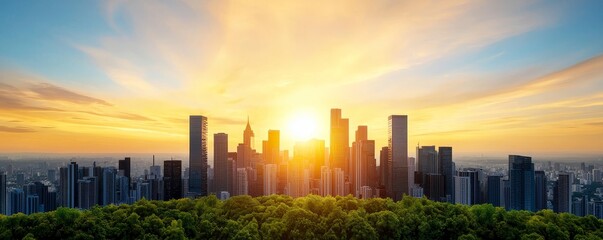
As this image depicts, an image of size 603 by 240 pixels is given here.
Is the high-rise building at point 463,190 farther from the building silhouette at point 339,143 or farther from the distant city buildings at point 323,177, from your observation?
the building silhouette at point 339,143

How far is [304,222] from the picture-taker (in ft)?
77.0

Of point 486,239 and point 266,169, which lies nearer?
point 486,239

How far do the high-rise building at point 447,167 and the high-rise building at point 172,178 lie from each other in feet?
163

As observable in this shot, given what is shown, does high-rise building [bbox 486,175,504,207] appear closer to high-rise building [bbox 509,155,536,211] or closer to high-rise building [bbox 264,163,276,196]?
high-rise building [bbox 509,155,536,211]

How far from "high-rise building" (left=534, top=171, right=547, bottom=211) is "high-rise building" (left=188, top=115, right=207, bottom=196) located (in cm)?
5856

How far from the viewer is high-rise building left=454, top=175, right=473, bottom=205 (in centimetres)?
7169

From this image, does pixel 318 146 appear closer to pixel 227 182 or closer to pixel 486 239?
pixel 227 182

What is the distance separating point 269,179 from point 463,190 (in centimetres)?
4317

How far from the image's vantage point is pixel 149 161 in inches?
3442

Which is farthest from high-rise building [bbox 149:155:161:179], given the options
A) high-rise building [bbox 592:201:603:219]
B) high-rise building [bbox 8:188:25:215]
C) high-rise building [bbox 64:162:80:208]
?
high-rise building [bbox 592:201:603:219]

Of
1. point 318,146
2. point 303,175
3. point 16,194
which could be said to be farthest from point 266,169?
point 16,194

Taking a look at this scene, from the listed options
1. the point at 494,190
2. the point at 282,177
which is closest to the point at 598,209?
the point at 494,190

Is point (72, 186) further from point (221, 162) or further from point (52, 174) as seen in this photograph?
point (221, 162)

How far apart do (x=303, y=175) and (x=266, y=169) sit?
29.6 feet
